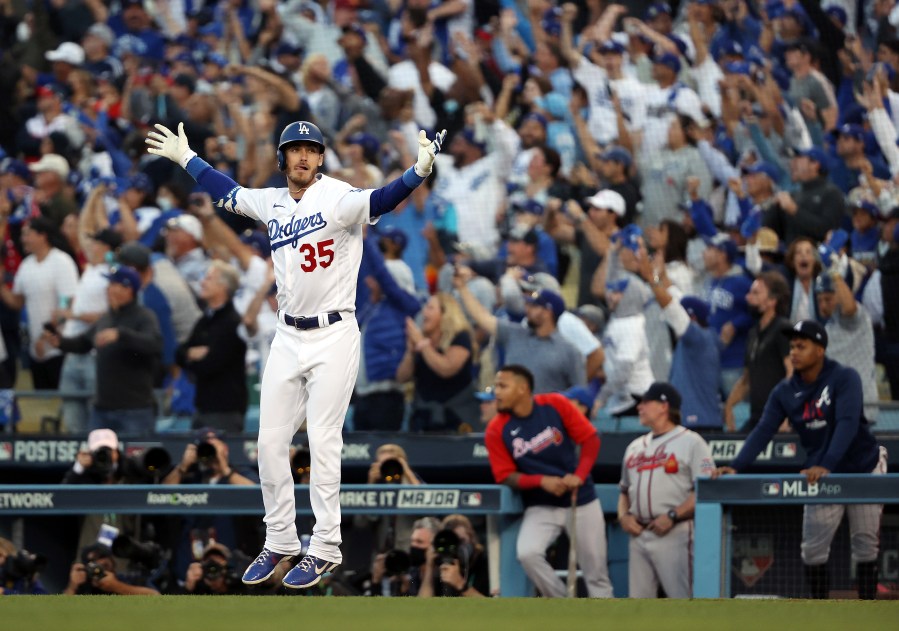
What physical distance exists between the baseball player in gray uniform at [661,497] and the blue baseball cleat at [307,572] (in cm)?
244

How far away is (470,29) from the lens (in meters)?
14.0

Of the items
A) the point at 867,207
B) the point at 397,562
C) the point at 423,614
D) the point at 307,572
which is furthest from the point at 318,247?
the point at 867,207

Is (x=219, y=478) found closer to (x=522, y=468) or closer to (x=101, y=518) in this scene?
(x=101, y=518)

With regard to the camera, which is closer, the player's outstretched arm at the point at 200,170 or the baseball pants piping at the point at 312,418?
the baseball pants piping at the point at 312,418

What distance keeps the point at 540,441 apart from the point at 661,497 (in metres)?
0.72

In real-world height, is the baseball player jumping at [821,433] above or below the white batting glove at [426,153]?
below

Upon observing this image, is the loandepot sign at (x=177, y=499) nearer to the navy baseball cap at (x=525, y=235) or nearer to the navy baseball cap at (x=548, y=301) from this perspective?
the navy baseball cap at (x=548, y=301)

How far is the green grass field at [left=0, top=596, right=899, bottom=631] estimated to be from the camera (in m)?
5.13

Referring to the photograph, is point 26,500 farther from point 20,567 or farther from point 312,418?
point 312,418

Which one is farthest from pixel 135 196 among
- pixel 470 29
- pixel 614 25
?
pixel 614 25

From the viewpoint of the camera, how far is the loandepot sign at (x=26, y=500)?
28.3 feet

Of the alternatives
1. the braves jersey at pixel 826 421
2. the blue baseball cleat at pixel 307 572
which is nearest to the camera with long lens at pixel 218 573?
the blue baseball cleat at pixel 307 572

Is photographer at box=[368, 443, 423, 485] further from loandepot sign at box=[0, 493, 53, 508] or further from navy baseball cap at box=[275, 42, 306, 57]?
navy baseball cap at box=[275, 42, 306, 57]

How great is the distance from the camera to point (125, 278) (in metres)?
10.3
